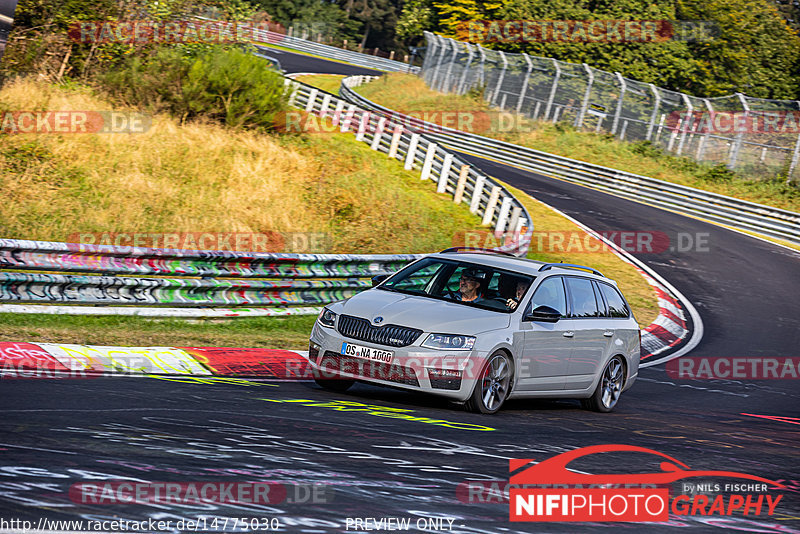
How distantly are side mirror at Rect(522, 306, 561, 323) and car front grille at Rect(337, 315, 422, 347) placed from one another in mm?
1386

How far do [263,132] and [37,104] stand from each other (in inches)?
254

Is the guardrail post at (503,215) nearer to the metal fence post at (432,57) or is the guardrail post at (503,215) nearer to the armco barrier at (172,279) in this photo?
the armco barrier at (172,279)

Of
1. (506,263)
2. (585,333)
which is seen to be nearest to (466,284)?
(506,263)

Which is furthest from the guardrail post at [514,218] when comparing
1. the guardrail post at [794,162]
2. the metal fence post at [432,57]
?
the metal fence post at [432,57]

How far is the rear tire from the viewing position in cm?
970

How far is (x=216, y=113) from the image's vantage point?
1009 inches

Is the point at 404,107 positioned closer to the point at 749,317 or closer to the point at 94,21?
the point at 94,21

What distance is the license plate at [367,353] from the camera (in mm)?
9023

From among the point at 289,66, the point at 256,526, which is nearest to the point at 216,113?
the point at 256,526

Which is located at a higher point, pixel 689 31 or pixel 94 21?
pixel 689 31

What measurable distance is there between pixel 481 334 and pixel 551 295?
1.57 meters

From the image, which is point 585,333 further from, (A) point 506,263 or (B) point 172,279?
(B) point 172,279

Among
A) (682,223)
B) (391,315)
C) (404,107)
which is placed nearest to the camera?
(391,315)

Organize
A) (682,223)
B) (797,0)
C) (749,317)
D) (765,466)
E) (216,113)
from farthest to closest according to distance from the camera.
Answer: (797,0) < (682,223) < (216,113) < (749,317) < (765,466)
